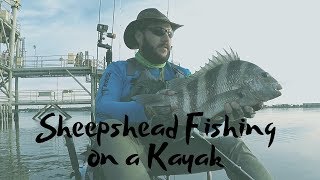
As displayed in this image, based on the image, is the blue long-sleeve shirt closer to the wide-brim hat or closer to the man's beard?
Result: the man's beard

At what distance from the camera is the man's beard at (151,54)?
188 inches

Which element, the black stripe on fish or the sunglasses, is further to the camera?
the sunglasses

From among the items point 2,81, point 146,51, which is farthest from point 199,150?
Result: point 2,81

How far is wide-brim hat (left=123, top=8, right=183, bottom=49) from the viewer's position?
15.6 ft

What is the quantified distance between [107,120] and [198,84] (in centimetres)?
99

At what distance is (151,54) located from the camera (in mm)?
4793

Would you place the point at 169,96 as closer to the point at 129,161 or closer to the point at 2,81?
the point at 129,161

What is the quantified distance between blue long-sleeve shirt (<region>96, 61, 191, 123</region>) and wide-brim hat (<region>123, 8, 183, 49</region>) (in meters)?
0.56

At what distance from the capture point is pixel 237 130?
14.0ft

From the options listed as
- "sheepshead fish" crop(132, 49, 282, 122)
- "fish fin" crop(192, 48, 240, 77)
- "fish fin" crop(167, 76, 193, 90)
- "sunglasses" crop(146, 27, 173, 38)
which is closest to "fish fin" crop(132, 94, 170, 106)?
"sheepshead fish" crop(132, 49, 282, 122)

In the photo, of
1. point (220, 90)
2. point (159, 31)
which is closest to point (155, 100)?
point (220, 90)

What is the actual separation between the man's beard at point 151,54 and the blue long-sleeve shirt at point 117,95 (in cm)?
13

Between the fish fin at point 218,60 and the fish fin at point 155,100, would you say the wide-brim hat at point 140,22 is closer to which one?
the fish fin at point 218,60

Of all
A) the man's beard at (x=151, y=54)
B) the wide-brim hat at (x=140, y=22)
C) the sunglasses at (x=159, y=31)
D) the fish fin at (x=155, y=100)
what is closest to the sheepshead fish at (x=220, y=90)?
the fish fin at (x=155, y=100)
